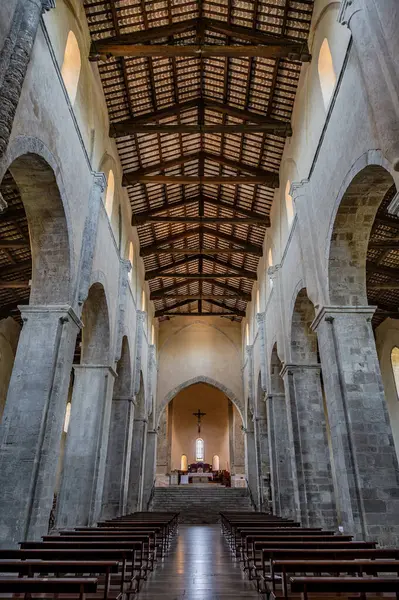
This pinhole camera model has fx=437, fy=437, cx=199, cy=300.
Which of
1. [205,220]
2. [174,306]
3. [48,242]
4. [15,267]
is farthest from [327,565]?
[174,306]

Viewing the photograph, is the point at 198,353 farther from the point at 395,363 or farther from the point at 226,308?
the point at 395,363

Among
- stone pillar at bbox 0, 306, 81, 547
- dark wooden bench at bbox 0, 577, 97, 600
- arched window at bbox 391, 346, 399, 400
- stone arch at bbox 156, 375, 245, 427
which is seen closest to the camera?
dark wooden bench at bbox 0, 577, 97, 600

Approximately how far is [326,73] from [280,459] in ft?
41.8

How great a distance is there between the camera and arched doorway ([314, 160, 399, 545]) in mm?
8344

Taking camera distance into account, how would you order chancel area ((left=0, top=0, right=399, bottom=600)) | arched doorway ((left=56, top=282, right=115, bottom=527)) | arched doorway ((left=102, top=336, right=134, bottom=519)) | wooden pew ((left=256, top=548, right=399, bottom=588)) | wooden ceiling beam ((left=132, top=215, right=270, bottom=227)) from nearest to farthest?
wooden pew ((left=256, top=548, right=399, bottom=588)), chancel area ((left=0, top=0, right=399, bottom=600)), arched doorway ((left=56, top=282, right=115, bottom=527)), arched doorway ((left=102, top=336, right=134, bottom=519)), wooden ceiling beam ((left=132, top=215, right=270, bottom=227))

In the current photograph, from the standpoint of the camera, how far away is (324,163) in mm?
10508

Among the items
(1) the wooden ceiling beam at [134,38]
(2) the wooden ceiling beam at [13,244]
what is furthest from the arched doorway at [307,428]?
(2) the wooden ceiling beam at [13,244]

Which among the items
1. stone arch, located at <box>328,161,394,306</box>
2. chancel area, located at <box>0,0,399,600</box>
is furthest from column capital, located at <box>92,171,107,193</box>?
stone arch, located at <box>328,161,394,306</box>

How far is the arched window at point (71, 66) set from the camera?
10.2 meters

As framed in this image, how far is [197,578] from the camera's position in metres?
7.17

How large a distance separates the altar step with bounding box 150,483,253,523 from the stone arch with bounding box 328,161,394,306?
16288 mm

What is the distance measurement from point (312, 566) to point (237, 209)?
644 inches

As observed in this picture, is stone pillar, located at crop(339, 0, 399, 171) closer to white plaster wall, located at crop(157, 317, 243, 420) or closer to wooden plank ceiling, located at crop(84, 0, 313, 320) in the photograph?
wooden plank ceiling, located at crop(84, 0, 313, 320)

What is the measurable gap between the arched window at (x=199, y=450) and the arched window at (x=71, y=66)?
103ft
